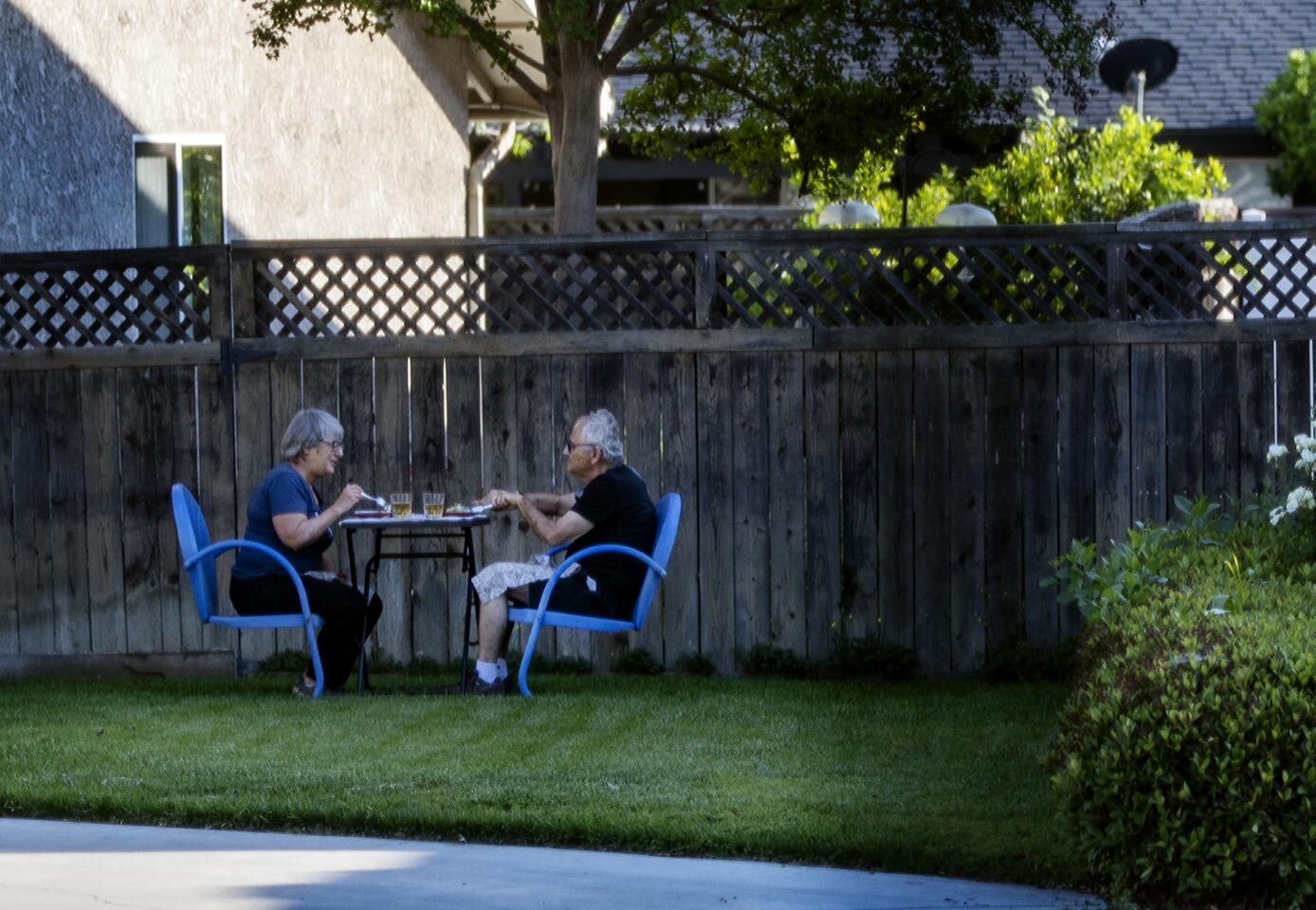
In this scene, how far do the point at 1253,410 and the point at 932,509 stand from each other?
156 cm

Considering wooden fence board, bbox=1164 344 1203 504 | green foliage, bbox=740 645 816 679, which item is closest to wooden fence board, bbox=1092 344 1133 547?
wooden fence board, bbox=1164 344 1203 504

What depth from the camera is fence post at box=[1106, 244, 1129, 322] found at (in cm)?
1002

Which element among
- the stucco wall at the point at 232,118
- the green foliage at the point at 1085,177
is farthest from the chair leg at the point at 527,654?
the green foliage at the point at 1085,177

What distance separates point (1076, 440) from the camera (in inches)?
396

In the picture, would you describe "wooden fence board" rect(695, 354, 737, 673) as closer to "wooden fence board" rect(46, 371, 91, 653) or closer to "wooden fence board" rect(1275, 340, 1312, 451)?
"wooden fence board" rect(1275, 340, 1312, 451)

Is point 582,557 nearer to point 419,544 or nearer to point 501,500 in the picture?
point 501,500

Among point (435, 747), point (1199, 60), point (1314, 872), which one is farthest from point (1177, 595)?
point (1199, 60)

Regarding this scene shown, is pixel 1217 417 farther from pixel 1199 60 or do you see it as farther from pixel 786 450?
pixel 1199 60

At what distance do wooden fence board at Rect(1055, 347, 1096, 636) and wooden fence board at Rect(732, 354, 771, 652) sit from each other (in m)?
1.38

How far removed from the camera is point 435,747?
25.2 ft

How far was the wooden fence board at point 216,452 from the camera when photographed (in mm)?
10305

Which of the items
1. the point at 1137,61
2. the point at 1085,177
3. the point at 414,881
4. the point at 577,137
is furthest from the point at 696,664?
the point at 1137,61

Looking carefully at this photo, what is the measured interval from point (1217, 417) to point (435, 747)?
14.1ft

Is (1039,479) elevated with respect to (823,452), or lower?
lower
